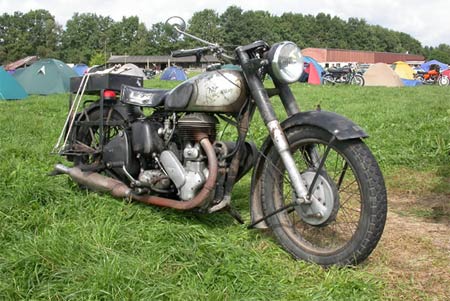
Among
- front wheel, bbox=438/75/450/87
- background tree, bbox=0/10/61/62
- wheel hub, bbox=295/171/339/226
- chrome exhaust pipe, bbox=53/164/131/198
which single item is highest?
background tree, bbox=0/10/61/62

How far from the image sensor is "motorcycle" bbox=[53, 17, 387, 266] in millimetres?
2727

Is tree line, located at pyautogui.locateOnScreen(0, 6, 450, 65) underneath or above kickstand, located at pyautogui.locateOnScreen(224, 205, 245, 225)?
above

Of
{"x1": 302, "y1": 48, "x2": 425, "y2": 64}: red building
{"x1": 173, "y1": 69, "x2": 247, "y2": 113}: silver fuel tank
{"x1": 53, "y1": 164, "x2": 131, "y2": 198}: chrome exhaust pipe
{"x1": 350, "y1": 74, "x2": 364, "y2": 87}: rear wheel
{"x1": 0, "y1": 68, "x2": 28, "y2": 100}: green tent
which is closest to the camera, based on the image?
{"x1": 173, "y1": 69, "x2": 247, "y2": 113}: silver fuel tank

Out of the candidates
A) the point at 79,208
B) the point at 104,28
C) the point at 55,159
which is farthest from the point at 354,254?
the point at 104,28

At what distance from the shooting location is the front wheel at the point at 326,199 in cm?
261

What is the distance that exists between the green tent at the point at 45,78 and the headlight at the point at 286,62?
15504 mm

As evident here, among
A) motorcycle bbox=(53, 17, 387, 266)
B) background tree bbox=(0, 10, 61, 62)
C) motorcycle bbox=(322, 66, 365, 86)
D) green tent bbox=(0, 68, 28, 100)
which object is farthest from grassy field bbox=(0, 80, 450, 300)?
background tree bbox=(0, 10, 61, 62)

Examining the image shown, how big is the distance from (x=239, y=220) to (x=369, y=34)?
428 feet

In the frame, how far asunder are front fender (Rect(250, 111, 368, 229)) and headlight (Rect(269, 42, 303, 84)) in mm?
241

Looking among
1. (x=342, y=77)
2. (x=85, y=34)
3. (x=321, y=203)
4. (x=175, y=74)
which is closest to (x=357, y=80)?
(x=342, y=77)

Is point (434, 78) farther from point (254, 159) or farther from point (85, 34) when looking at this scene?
point (85, 34)

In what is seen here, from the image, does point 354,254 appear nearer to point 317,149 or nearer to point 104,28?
point 317,149

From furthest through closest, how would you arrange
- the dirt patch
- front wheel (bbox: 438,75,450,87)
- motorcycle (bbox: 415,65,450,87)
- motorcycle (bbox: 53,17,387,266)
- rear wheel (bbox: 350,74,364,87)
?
motorcycle (bbox: 415,65,450,87), front wheel (bbox: 438,75,450,87), rear wheel (bbox: 350,74,364,87), motorcycle (bbox: 53,17,387,266), the dirt patch

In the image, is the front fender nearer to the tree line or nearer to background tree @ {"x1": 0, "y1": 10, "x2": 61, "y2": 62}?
the tree line
